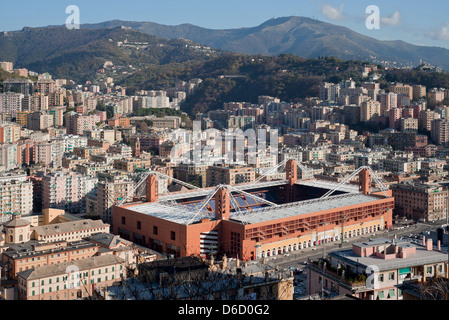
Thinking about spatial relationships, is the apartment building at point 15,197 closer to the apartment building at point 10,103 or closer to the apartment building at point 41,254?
the apartment building at point 41,254

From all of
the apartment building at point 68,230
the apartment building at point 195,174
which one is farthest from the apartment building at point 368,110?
the apartment building at point 68,230

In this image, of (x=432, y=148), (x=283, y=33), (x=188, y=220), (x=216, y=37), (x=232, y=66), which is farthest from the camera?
(x=216, y=37)

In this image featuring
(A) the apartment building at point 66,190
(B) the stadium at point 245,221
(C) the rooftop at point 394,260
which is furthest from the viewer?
(A) the apartment building at point 66,190

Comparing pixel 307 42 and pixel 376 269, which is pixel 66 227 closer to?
pixel 376 269

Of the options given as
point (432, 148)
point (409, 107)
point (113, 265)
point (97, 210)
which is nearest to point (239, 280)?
point (113, 265)

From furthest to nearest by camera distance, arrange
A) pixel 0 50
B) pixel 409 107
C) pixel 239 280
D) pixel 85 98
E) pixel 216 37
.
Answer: pixel 216 37, pixel 0 50, pixel 85 98, pixel 409 107, pixel 239 280

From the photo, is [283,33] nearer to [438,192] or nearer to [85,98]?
[85,98]

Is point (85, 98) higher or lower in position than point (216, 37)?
lower
